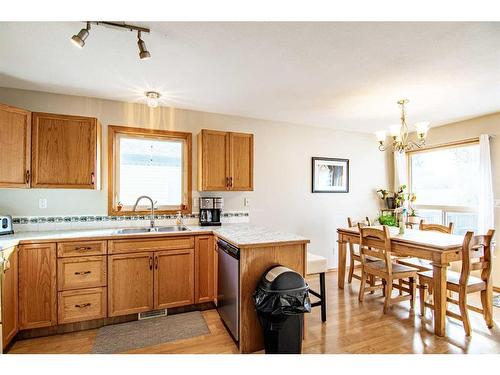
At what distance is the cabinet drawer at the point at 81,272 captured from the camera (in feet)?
7.54

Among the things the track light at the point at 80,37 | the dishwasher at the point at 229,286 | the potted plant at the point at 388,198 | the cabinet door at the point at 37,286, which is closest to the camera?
the track light at the point at 80,37

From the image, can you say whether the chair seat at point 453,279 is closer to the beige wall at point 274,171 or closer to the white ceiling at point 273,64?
the beige wall at point 274,171

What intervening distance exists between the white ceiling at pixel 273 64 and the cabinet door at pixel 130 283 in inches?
69.7

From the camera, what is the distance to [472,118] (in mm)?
3619

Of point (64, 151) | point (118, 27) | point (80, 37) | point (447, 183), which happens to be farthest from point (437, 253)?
point (64, 151)

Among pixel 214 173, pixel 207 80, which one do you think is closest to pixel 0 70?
pixel 207 80

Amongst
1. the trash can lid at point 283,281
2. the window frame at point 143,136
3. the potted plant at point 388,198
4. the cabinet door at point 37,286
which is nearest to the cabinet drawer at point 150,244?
the cabinet door at point 37,286

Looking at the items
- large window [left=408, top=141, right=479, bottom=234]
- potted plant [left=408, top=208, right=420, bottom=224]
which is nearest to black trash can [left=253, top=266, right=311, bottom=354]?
potted plant [left=408, top=208, right=420, bottom=224]

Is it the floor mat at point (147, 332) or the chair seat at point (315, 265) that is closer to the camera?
the floor mat at point (147, 332)

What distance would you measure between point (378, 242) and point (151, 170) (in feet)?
9.38

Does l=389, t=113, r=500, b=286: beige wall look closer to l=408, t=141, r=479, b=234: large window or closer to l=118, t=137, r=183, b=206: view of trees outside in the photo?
l=408, t=141, r=479, b=234: large window

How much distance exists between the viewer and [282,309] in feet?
5.70
